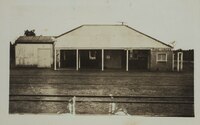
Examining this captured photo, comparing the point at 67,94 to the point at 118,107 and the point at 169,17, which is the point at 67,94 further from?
the point at 169,17

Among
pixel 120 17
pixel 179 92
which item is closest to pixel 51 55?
pixel 120 17

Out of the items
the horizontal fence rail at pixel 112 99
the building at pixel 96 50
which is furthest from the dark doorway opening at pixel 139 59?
the horizontal fence rail at pixel 112 99

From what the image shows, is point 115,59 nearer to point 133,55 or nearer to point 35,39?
point 133,55

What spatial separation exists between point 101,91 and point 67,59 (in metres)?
0.32

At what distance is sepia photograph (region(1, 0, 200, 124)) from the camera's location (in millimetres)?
2500

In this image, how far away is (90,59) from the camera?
8.52 feet

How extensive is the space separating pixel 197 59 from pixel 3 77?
1.32 m

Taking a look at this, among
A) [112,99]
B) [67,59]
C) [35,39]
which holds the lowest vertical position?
[112,99]

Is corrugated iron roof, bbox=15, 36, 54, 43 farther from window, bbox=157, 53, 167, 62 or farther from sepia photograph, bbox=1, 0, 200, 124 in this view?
window, bbox=157, 53, 167, 62

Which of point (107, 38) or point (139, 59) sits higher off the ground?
point (107, 38)

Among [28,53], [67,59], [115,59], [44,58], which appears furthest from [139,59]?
[28,53]

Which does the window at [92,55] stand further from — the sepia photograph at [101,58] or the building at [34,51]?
the building at [34,51]

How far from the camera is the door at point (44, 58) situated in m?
2.56

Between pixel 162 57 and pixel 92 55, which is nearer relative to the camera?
pixel 162 57
